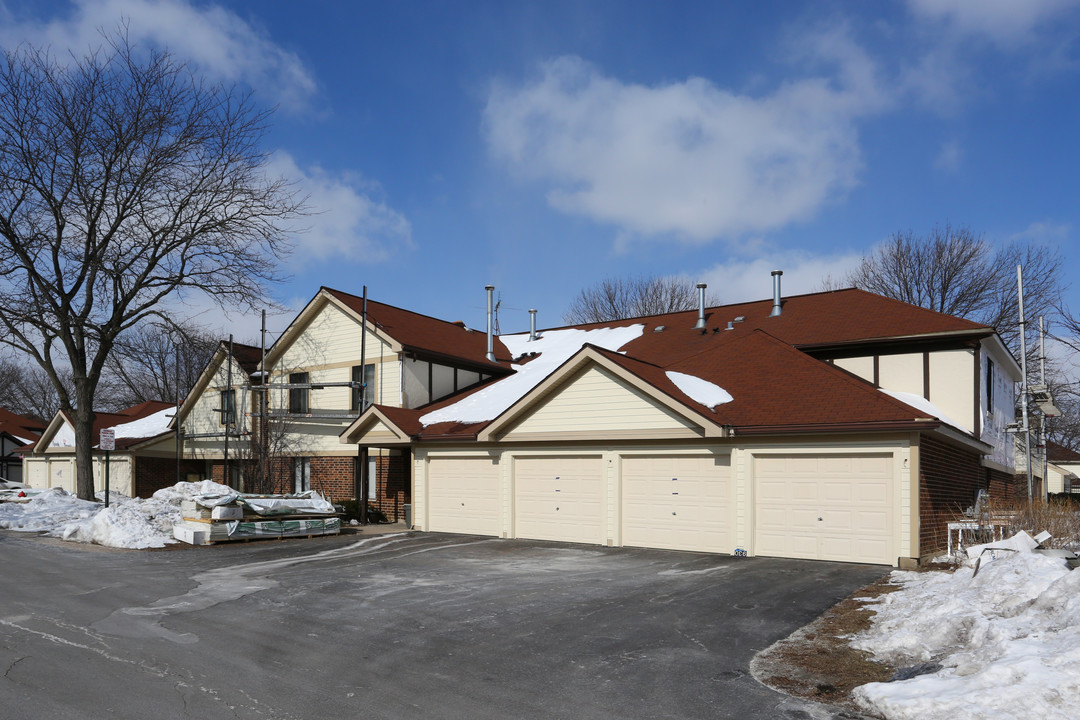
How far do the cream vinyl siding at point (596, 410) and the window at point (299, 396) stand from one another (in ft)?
36.8

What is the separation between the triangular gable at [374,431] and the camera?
861 inches

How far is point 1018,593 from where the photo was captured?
27.9 ft

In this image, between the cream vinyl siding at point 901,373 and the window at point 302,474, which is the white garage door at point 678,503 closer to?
the cream vinyl siding at point 901,373

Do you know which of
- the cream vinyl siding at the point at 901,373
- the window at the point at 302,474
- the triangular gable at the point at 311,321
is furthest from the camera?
the window at the point at 302,474

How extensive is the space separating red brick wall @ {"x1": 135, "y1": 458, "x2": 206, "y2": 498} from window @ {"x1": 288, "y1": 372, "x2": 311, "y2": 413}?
8578mm

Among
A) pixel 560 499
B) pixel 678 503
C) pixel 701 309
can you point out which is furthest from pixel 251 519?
pixel 701 309

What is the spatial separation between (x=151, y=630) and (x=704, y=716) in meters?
6.67

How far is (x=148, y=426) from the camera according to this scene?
3581 centimetres

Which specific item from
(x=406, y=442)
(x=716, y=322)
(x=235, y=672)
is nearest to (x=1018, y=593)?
(x=235, y=672)

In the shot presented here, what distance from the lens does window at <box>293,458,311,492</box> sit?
27.7 metres

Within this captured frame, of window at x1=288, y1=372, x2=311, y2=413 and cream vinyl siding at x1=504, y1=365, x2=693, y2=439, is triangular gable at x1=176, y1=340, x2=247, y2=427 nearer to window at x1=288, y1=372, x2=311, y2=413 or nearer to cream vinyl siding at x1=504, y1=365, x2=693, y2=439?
window at x1=288, y1=372, x2=311, y2=413

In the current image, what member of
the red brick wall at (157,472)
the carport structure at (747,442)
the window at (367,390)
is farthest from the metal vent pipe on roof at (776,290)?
the red brick wall at (157,472)

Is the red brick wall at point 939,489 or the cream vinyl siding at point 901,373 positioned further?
the cream vinyl siding at point 901,373

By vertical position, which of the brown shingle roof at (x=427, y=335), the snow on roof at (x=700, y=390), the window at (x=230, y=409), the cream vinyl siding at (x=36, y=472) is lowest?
the cream vinyl siding at (x=36, y=472)
